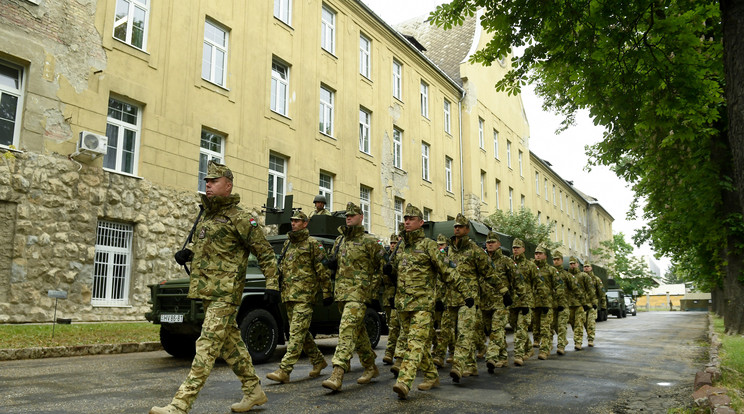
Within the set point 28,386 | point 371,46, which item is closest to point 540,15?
point 28,386

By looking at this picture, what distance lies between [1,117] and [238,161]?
20.0ft

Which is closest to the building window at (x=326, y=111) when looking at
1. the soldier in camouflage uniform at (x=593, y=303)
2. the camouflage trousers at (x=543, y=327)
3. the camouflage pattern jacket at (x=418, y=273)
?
the soldier in camouflage uniform at (x=593, y=303)

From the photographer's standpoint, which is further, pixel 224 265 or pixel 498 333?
pixel 498 333

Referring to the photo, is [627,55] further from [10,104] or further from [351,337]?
[10,104]

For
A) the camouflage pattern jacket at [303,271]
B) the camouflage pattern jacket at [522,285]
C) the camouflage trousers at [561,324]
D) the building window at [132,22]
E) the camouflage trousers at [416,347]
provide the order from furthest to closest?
the building window at [132,22]
the camouflage trousers at [561,324]
the camouflage pattern jacket at [522,285]
the camouflage pattern jacket at [303,271]
the camouflage trousers at [416,347]

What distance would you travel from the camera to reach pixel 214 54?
16656 millimetres

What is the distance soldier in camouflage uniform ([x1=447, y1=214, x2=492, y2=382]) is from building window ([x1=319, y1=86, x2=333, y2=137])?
13.1 meters

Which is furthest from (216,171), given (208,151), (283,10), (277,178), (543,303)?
(283,10)

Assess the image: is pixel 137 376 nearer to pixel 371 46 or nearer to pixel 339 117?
pixel 339 117

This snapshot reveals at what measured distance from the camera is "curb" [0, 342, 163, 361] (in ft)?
27.4

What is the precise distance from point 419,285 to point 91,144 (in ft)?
30.5

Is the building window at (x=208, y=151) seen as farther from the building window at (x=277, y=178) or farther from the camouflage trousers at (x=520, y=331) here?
the camouflage trousers at (x=520, y=331)

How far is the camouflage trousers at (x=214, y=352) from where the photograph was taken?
4469 millimetres

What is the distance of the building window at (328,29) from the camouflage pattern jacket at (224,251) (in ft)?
55.4
